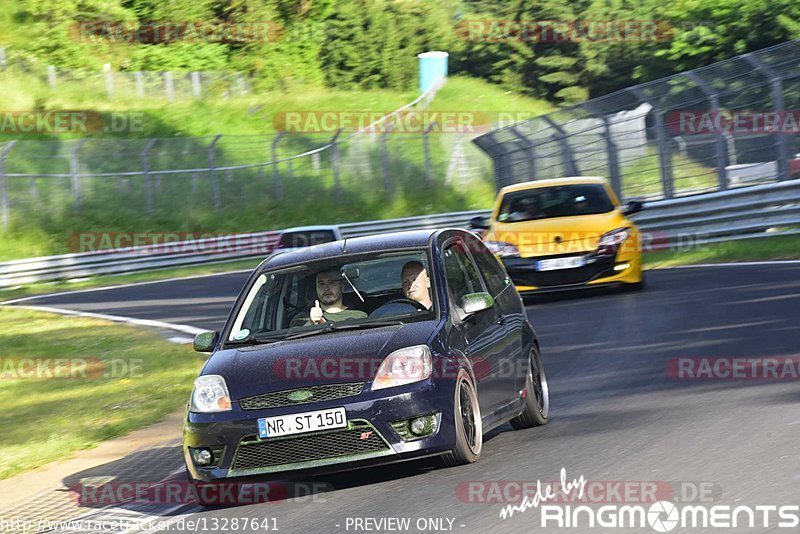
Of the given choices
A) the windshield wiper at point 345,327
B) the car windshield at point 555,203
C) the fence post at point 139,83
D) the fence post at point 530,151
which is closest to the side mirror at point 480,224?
the car windshield at point 555,203

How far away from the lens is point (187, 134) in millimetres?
58531

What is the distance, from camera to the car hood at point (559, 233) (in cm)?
1717

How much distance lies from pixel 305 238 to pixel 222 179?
16.9m

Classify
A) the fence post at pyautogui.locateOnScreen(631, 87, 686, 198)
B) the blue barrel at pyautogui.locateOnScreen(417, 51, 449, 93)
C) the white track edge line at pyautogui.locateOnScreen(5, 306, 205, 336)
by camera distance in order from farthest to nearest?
the blue barrel at pyautogui.locateOnScreen(417, 51, 449, 93), the fence post at pyautogui.locateOnScreen(631, 87, 686, 198), the white track edge line at pyautogui.locateOnScreen(5, 306, 205, 336)

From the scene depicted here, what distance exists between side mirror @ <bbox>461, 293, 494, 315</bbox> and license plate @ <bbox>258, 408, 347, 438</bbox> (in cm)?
129

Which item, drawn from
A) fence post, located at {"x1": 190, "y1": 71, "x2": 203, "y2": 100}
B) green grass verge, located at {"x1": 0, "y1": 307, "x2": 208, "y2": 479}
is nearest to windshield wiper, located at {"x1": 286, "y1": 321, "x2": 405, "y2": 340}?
green grass verge, located at {"x1": 0, "y1": 307, "x2": 208, "y2": 479}

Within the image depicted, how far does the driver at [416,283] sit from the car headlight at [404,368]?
30.7 inches

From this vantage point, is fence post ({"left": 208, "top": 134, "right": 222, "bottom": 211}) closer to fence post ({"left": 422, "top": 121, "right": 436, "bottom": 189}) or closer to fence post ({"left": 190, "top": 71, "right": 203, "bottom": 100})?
fence post ({"left": 422, "top": 121, "right": 436, "bottom": 189})

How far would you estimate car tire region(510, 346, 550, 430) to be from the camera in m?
9.04

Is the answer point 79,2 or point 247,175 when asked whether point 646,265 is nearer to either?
point 247,175

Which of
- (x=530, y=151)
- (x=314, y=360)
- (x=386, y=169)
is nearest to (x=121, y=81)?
(x=386, y=169)

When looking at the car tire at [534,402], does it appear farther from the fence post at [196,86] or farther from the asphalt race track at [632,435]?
the fence post at [196,86]

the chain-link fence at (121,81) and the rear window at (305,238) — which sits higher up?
the rear window at (305,238)

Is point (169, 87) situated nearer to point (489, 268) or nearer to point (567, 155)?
point (567, 155)
